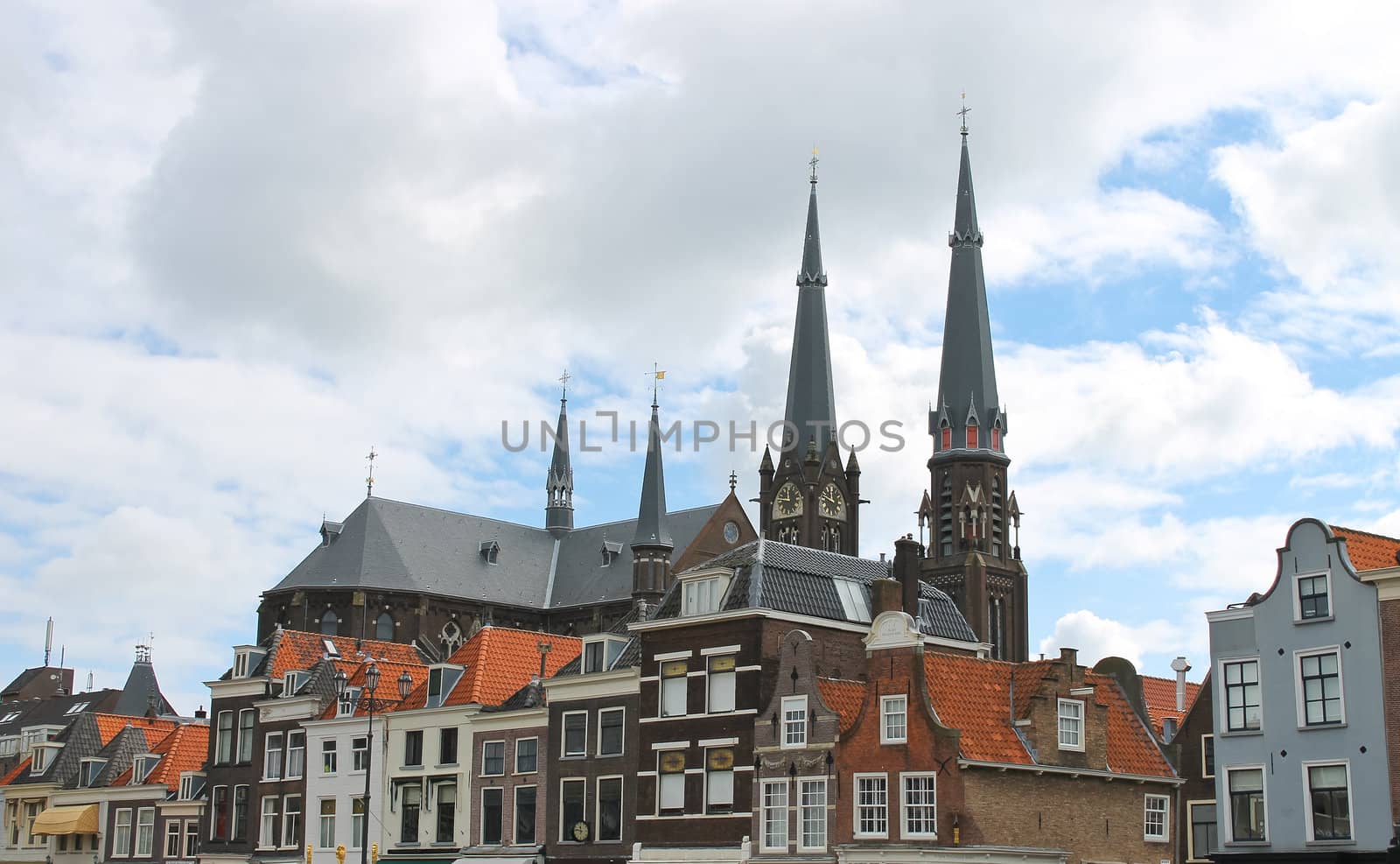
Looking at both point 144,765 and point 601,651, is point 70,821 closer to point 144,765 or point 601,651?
point 144,765

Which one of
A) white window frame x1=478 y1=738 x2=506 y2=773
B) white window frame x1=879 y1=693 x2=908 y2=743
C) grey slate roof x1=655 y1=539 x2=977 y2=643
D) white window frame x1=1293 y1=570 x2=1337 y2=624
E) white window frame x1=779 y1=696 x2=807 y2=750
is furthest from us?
white window frame x1=478 y1=738 x2=506 y2=773

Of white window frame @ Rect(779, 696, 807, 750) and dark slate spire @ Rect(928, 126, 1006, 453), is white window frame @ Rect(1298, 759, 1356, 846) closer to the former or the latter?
white window frame @ Rect(779, 696, 807, 750)

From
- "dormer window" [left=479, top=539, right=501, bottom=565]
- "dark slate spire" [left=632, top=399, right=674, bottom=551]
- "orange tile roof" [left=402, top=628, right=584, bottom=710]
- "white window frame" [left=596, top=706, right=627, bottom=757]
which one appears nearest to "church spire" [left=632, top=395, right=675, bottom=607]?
"dark slate spire" [left=632, top=399, right=674, bottom=551]

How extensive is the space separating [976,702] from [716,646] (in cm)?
779

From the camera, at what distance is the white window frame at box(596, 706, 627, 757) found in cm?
4719

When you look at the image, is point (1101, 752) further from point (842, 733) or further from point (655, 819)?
point (655, 819)

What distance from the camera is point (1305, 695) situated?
1442 inches

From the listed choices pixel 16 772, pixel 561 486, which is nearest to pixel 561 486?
pixel 561 486

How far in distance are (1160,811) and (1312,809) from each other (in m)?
6.51

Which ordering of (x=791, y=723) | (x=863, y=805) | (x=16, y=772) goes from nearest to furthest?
(x=863, y=805) < (x=791, y=723) < (x=16, y=772)

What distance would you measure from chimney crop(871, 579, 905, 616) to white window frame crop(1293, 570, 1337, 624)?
10.3m

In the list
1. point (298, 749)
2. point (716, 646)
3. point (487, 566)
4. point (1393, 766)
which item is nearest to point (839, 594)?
point (716, 646)

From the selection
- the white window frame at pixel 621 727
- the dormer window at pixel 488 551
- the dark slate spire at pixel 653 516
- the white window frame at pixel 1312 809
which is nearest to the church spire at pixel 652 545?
the dark slate spire at pixel 653 516

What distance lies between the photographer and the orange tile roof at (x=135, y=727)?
73.2 meters
